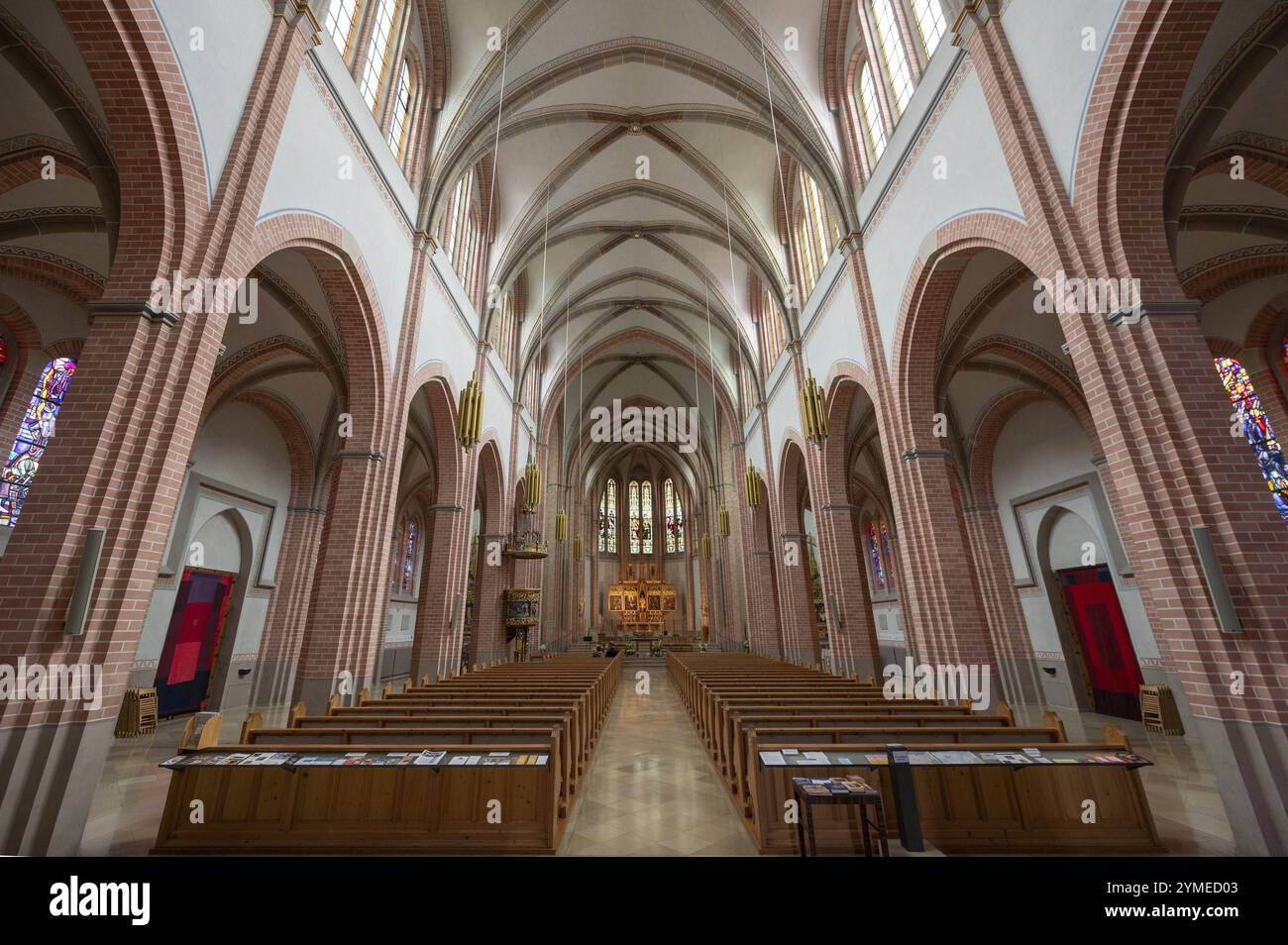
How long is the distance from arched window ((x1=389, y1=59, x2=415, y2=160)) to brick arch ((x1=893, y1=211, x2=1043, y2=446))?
8.97 m

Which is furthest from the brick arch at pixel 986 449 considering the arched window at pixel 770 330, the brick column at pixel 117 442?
the brick column at pixel 117 442

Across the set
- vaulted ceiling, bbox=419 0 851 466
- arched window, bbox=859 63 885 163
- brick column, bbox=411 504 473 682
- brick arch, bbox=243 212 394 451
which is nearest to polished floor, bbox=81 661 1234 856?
brick column, bbox=411 504 473 682

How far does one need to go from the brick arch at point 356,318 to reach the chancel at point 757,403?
0.06m

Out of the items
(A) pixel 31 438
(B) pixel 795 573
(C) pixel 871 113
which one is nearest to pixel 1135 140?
(C) pixel 871 113

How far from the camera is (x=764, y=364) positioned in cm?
1747

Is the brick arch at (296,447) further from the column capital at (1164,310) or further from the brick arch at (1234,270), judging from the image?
the brick arch at (1234,270)

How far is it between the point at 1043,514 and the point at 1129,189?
894cm

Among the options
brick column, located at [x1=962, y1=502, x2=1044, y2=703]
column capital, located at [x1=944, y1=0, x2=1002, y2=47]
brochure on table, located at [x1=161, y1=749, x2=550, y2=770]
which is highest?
column capital, located at [x1=944, y1=0, x2=1002, y2=47]

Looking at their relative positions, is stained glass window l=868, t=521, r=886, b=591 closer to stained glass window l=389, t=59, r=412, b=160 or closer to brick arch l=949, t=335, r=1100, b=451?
brick arch l=949, t=335, r=1100, b=451

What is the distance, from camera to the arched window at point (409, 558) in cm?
2036

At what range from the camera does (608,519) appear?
34906 millimetres

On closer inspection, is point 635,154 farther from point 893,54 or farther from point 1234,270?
point 1234,270

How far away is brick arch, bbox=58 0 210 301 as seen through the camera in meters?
4.01
